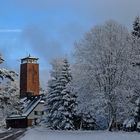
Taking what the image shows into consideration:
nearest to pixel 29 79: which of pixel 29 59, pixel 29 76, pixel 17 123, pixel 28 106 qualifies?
pixel 29 76

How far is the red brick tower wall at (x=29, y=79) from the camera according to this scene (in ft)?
471

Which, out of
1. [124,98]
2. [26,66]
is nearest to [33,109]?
[26,66]

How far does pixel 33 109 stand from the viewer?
10756cm

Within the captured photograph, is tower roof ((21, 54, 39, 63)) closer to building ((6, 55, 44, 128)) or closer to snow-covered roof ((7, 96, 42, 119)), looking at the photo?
building ((6, 55, 44, 128))

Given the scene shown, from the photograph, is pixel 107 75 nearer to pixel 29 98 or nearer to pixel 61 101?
pixel 61 101

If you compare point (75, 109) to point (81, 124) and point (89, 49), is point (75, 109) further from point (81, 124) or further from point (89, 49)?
point (89, 49)

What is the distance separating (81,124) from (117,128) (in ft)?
22.0

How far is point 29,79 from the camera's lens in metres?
148

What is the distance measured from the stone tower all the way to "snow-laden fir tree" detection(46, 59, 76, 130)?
2904 inches

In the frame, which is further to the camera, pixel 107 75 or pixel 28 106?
pixel 28 106

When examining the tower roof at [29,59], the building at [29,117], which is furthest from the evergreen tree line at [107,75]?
the tower roof at [29,59]

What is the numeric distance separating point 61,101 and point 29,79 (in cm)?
8827

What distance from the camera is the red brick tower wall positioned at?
143712 mm

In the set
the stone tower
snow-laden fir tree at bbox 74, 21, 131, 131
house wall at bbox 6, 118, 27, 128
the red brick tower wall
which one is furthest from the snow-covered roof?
snow-laden fir tree at bbox 74, 21, 131, 131
